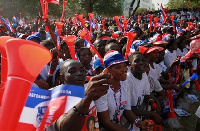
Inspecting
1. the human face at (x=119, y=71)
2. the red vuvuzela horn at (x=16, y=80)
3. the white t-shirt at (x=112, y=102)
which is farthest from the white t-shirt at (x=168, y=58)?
the red vuvuzela horn at (x=16, y=80)

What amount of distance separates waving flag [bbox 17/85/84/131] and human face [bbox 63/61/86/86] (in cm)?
70

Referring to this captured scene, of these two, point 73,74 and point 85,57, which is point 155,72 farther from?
point 73,74

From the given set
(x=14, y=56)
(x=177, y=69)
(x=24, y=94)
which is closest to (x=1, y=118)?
(x=24, y=94)

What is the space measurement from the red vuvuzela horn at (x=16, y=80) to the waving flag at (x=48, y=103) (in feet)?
1.09

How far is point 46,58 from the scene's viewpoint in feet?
2.85

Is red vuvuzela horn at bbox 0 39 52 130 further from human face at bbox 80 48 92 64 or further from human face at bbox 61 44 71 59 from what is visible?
human face at bbox 61 44 71 59

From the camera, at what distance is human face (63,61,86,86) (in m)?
1.92

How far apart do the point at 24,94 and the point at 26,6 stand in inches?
1183

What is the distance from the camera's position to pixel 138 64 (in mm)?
2936

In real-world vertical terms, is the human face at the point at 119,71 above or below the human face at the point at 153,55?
above

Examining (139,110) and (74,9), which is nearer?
(139,110)

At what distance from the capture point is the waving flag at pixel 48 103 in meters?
1.14

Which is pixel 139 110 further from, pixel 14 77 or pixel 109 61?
pixel 14 77

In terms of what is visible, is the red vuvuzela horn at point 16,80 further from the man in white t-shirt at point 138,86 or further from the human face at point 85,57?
the human face at point 85,57
